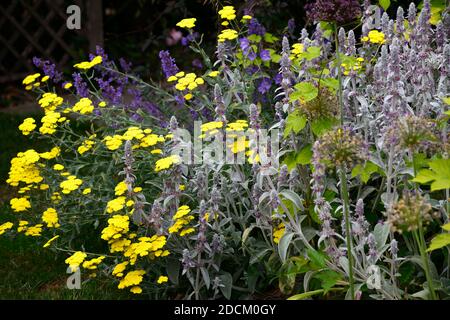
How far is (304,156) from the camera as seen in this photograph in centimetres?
360

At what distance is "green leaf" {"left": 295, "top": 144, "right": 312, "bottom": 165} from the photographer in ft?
11.8

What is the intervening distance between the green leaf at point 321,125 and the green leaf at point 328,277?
1.97 feet

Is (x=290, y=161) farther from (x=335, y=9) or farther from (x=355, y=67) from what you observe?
(x=335, y=9)

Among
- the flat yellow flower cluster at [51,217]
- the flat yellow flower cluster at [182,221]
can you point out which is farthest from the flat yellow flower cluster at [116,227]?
the flat yellow flower cluster at [51,217]

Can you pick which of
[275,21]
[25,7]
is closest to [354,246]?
[275,21]

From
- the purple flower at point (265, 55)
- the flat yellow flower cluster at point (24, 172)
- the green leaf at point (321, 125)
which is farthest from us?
the purple flower at point (265, 55)

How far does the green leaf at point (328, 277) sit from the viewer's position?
10.8ft

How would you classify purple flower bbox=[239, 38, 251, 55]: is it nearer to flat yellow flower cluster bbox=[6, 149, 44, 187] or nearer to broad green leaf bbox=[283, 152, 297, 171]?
broad green leaf bbox=[283, 152, 297, 171]

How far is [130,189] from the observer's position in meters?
3.69

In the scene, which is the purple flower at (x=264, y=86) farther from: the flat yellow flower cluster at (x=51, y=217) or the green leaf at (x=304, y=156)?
the flat yellow flower cluster at (x=51, y=217)

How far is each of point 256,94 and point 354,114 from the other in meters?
1.34

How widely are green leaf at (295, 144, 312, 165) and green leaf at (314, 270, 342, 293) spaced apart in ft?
1.73

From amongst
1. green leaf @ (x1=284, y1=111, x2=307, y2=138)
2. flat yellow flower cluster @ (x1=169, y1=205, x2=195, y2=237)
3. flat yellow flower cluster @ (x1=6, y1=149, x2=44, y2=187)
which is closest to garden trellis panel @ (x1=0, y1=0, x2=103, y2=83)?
flat yellow flower cluster @ (x1=6, y1=149, x2=44, y2=187)
